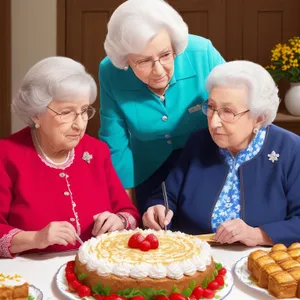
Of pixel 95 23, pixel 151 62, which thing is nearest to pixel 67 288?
pixel 151 62

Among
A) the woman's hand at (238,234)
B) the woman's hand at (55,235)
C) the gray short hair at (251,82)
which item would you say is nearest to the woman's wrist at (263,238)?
the woman's hand at (238,234)

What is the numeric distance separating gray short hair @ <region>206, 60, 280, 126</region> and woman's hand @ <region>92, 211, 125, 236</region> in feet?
1.82

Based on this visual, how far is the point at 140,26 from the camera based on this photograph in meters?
2.12

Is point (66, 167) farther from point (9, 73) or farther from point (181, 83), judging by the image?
point (9, 73)

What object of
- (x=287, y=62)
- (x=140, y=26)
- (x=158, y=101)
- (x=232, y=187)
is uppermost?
(x=287, y=62)

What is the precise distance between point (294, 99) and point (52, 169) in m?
2.55

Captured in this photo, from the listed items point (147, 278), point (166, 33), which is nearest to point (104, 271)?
point (147, 278)

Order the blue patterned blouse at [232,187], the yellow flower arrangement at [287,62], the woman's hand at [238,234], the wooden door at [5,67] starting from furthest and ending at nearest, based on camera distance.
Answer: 1. the wooden door at [5,67]
2. the yellow flower arrangement at [287,62]
3. the blue patterned blouse at [232,187]
4. the woman's hand at [238,234]

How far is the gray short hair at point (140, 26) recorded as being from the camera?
6.97ft

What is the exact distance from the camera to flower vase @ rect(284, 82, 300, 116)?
13.9 feet

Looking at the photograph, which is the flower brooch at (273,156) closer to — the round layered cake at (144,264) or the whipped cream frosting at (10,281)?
the round layered cake at (144,264)

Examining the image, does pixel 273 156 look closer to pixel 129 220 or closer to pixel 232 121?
pixel 232 121

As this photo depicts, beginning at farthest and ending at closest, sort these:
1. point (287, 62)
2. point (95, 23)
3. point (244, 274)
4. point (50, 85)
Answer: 1. point (95, 23)
2. point (287, 62)
3. point (50, 85)
4. point (244, 274)

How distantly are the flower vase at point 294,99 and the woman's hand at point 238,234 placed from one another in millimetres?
2395
